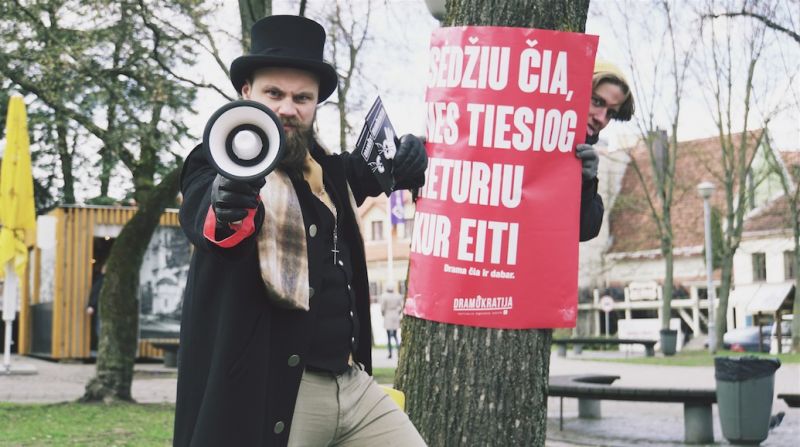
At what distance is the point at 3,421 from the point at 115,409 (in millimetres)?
1343

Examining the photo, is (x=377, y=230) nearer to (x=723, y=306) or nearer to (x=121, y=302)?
(x=723, y=306)

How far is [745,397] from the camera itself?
418 inches

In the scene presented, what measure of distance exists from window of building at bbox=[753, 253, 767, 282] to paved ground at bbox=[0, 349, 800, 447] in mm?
25088

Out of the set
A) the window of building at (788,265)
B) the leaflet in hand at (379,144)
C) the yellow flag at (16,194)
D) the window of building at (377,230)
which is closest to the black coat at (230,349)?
the leaflet in hand at (379,144)

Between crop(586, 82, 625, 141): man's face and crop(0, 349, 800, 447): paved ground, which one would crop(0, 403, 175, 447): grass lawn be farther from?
crop(586, 82, 625, 141): man's face

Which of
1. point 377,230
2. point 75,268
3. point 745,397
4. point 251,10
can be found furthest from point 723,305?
point 377,230

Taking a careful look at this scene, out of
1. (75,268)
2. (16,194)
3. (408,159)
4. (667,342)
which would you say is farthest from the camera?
(667,342)

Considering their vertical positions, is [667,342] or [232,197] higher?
[232,197]

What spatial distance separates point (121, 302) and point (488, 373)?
27.8 feet

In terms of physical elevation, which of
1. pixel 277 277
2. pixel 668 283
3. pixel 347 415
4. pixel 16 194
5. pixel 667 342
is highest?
pixel 16 194

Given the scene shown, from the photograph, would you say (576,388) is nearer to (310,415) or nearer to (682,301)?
(310,415)

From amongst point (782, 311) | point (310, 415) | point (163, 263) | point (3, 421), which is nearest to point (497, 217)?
point (310, 415)

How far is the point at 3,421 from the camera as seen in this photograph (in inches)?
404

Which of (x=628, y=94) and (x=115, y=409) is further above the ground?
(x=628, y=94)
